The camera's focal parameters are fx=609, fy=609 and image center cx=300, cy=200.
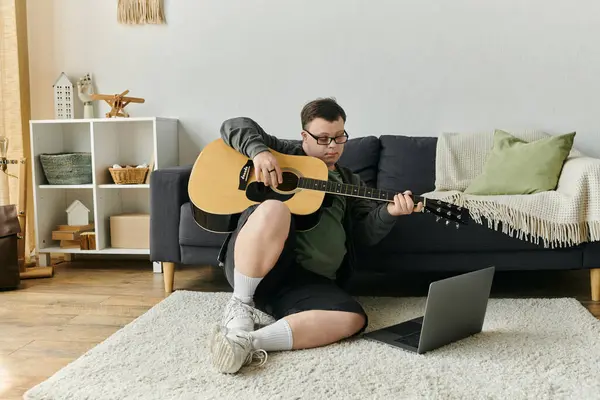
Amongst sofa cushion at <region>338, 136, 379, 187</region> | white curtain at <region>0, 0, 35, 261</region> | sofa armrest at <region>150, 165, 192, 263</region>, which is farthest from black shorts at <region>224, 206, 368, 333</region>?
white curtain at <region>0, 0, 35, 261</region>

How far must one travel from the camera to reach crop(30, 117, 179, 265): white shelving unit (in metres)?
3.05

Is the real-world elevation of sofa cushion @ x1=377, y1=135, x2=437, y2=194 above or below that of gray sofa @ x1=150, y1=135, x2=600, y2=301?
above

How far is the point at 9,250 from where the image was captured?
2613mm

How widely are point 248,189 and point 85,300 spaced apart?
0.97 metres

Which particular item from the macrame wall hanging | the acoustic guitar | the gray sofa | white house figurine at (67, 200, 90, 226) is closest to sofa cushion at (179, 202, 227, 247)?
the gray sofa

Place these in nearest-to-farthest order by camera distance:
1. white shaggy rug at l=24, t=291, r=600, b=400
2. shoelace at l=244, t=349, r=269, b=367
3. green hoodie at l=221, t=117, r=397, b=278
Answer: white shaggy rug at l=24, t=291, r=600, b=400, shoelace at l=244, t=349, r=269, b=367, green hoodie at l=221, t=117, r=397, b=278

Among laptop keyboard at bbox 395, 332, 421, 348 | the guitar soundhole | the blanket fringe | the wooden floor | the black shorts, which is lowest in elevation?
the wooden floor

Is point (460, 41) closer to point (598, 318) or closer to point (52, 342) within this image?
point (598, 318)

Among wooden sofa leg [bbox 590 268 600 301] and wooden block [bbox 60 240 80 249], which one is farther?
wooden block [bbox 60 240 80 249]

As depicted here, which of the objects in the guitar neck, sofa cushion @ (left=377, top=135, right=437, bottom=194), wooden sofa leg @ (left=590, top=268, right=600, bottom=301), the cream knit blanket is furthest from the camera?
sofa cushion @ (left=377, top=135, right=437, bottom=194)

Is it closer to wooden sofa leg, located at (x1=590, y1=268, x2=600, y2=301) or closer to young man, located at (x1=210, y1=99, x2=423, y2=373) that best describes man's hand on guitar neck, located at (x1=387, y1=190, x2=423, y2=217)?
young man, located at (x1=210, y1=99, x2=423, y2=373)

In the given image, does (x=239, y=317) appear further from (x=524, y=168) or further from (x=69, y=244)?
(x=69, y=244)

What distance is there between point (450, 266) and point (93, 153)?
5.94 ft

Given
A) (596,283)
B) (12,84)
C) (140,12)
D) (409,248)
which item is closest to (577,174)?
(596,283)
